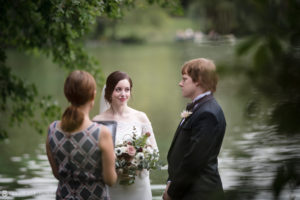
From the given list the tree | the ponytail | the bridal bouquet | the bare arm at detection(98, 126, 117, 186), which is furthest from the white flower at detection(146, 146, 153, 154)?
the tree

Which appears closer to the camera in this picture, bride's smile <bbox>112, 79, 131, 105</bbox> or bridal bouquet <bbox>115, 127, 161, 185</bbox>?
bridal bouquet <bbox>115, 127, 161, 185</bbox>

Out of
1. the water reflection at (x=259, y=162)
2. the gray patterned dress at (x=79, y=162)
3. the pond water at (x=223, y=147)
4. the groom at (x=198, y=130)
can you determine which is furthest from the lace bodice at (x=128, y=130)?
the water reflection at (x=259, y=162)

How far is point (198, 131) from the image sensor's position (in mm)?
3104

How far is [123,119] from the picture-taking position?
4.21m

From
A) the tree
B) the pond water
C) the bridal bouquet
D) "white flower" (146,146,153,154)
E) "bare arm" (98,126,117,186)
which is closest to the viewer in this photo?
the pond water

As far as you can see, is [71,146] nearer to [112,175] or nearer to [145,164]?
[112,175]

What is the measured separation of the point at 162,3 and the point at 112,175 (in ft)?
14.9

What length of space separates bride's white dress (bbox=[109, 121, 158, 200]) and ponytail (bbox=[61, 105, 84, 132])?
1313 mm

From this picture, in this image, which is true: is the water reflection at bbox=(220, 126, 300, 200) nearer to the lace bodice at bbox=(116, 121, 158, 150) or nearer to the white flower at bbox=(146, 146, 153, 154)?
the white flower at bbox=(146, 146, 153, 154)

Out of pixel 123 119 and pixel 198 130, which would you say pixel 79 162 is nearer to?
A: pixel 198 130

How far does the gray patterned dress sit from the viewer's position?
2.78 meters

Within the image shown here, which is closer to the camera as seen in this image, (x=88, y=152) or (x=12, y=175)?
(x=88, y=152)

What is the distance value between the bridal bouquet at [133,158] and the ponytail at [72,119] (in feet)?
3.66

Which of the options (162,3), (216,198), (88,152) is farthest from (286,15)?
(162,3)
